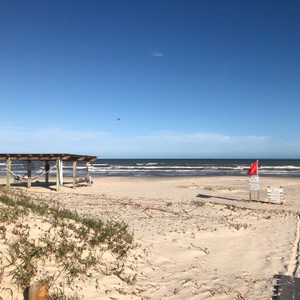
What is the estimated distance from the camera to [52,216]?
28.0ft

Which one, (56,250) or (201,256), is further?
(201,256)

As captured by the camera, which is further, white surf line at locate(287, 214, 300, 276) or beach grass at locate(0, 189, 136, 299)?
white surf line at locate(287, 214, 300, 276)

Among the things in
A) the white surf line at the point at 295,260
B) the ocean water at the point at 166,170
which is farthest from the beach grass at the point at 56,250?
the ocean water at the point at 166,170

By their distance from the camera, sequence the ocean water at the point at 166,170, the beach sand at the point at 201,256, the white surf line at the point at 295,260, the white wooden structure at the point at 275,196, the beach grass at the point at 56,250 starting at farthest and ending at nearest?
the ocean water at the point at 166,170 < the white wooden structure at the point at 275,196 < the white surf line at the point at 295,260 < the beach sand at the point at 201,256 < the beach grass at the point at 56,250

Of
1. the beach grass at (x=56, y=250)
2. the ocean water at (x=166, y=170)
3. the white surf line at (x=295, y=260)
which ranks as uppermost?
the beach grass at (x=56, y=250)

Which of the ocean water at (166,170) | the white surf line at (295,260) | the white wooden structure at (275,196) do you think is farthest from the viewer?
the ocean water at (166,170)

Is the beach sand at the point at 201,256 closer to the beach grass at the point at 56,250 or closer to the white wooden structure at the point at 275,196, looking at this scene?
the beach grass at the point at 56,250

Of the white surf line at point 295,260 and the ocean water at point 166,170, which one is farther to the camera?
the ocean water at point 166,170

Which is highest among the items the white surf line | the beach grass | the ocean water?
the beach grass

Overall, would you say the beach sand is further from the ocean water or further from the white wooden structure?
the ocean water

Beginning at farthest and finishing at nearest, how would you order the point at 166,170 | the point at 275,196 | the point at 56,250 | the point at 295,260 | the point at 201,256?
the point at 166,170 → the point at 275,196 → the point at 201,256 → the point at 295,260 → the point at 56,250

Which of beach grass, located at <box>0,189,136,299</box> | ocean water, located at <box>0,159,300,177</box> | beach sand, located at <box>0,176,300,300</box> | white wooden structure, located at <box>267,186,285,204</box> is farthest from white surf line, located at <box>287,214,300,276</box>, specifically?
ocean water, located at <box>0,159,300,177</box>

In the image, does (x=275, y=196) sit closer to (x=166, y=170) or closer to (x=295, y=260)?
(x=295, y=260)

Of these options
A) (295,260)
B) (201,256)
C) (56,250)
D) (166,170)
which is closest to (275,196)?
(295,260)
